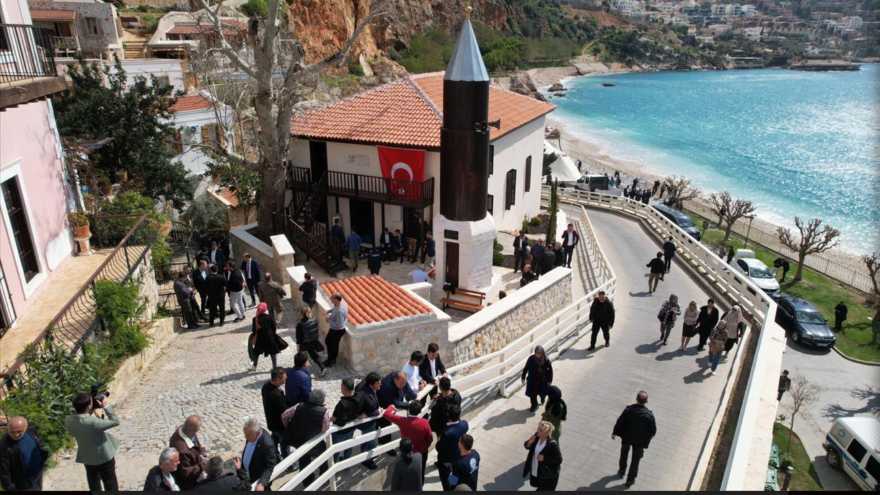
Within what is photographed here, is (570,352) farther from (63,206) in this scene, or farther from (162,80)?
(162,80)

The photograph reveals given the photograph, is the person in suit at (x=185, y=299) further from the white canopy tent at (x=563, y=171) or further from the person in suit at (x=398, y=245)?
the white canopy tent at (x=563, y=171)

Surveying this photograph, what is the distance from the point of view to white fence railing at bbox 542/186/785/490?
7750 millimetres

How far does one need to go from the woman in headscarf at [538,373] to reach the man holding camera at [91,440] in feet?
20.6

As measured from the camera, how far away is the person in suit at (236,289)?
1247cm

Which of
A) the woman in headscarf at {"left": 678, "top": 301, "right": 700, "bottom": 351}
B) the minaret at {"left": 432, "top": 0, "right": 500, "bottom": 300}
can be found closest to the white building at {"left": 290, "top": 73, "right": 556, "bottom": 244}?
the minaret at {"left": 432, "top": 0, "right": 500, "bottom": 300}

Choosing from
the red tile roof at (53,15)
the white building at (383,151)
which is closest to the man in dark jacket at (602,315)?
the white building at (383,151)

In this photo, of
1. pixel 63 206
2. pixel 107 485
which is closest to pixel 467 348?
pixel 107 485

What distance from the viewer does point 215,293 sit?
1227cm

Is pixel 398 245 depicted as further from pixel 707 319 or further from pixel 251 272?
pixel 707 319

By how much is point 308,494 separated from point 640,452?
4716 millimetres

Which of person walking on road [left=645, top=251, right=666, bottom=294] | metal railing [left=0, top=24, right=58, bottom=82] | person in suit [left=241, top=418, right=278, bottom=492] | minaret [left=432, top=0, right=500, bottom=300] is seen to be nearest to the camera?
person in suit [left=241, top=418, right=278, bottom=492]

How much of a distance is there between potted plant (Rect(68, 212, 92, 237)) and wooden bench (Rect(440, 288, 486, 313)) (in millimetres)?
8986

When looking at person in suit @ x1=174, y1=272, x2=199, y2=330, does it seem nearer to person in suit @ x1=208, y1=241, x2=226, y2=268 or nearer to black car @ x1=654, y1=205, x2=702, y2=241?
person in suit @ x1=208, y1=241, x2=226, y2=268

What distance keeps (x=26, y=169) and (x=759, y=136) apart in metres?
92.2
